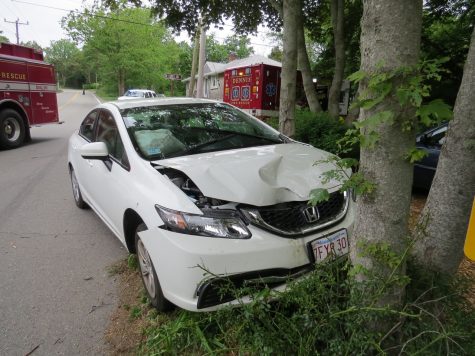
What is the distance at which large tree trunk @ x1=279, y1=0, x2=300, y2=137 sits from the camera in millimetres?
6660

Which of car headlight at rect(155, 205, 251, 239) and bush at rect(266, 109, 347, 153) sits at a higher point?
bush at rect(266, 109, 347, 153)

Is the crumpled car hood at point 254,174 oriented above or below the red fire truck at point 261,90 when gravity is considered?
below

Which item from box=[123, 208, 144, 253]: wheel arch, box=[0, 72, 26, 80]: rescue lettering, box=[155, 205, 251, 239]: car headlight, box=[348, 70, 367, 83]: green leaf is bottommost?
box=[123, 208, 144, 253]: wheel arch

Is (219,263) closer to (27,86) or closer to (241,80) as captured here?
(27,86)

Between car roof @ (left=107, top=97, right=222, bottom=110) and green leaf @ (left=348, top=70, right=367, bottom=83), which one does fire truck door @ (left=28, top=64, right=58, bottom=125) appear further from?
green leaf @ (left=348, top=70, right=367, bottom=83)

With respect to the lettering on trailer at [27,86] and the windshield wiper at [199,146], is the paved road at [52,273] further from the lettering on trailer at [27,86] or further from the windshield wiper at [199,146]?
the lettering on trailer at [27,86]

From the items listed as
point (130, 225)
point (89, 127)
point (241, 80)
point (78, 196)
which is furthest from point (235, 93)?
point (130, 225)

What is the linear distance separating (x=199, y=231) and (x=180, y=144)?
131 centimetres

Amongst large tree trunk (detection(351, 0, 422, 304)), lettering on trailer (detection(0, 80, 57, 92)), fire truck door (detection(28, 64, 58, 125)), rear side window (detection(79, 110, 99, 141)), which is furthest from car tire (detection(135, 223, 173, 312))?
fire truck door (detection(28, 64, 58, 125))

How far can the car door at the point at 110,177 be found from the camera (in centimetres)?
331

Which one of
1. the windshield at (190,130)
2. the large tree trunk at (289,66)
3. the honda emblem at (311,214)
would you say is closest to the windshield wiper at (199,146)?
the windshield at (190,130)

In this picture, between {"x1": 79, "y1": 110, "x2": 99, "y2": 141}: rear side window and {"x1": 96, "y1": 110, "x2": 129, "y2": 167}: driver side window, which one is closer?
{"x1": 96, "y1": 110, "x2": 129, "y2": 167}: driver side window

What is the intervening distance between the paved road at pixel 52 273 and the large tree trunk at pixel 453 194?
92.7 inches

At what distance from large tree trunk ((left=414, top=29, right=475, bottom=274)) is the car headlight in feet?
3.70
